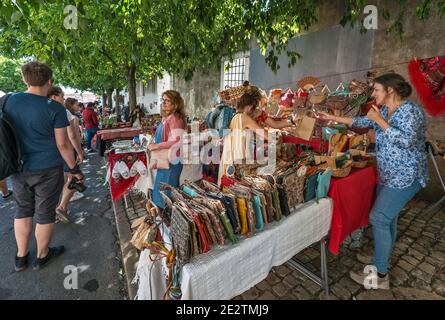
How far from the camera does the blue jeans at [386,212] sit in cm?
224

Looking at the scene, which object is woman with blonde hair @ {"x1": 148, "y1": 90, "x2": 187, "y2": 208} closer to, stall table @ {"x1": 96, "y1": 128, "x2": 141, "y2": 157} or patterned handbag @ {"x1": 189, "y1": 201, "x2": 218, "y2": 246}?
patterned handbag @ {"x1": 189, "y1": 201, "x2": 218, "y2": 246}

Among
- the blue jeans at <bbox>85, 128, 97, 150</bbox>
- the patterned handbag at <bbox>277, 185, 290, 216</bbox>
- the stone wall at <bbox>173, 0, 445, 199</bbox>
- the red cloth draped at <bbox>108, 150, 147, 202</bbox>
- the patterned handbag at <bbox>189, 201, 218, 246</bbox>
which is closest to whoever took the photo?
the patterned handbag at <bbox>189, 201, 218, 246</bbox>

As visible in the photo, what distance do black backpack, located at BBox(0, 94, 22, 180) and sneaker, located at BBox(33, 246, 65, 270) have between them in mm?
1023

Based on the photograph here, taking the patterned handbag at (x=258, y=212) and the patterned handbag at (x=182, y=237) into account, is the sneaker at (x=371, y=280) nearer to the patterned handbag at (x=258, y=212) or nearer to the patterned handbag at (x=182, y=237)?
the patterned handbag at (x=258, y=212)

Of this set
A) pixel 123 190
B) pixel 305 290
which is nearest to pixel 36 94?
pixel 123 190

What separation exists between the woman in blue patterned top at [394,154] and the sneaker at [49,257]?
340 centimetres

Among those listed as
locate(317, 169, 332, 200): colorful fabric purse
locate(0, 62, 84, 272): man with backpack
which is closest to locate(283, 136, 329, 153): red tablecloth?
locate(317, 169, 332, 200): colorful fabric purse

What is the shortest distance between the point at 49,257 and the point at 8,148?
4.33ft

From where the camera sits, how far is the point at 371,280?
2.50 meters

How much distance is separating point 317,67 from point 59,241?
583 centimetres

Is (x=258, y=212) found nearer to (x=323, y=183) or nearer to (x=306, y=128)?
(x=323, y=183)

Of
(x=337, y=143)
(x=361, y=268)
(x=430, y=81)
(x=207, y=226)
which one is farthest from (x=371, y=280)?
(x=430, y=81)

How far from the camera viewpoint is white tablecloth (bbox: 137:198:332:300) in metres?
1.42

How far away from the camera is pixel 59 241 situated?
3.36 meters
